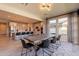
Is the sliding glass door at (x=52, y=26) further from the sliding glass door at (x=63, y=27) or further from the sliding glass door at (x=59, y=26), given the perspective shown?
the sliding glass door at (x=63, y=27)

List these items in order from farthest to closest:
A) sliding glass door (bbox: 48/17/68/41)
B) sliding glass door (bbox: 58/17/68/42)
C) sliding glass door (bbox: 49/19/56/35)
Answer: sliding glass door (bbox: 49/19/56/35), sliding glass door (bbox: 48/17/68/41), sliding glass door (bbox: 58/17/68/42)

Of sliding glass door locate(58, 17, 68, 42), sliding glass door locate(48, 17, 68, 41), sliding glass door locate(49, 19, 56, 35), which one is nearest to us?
sliding glass door locate(58, 17, 68, 42)

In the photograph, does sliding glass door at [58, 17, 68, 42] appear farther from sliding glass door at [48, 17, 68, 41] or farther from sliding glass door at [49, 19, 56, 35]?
sliding glass door at [49, 19, 56, 35]

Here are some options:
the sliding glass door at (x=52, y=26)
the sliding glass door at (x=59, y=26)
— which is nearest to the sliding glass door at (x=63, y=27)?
the sliding glass door at (x=59, y=26)

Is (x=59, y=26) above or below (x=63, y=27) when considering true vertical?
→ above

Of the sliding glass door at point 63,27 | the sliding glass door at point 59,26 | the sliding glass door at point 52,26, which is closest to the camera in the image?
the sliding glass door at point 63,27

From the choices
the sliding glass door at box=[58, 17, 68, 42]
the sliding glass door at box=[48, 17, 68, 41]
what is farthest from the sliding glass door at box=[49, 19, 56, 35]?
the sliding glass door at box=[58, 17, 68, 42]

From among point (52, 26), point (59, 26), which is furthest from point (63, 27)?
point (52, 26)

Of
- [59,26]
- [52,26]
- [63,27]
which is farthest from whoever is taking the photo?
[52,26]

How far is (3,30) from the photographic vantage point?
55.0ft

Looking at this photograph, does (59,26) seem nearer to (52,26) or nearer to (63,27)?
(63,27)

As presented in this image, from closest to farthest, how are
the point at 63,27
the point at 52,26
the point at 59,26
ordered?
1. the point at 63,27
2. the point at 59,26
3. the point at 52,26

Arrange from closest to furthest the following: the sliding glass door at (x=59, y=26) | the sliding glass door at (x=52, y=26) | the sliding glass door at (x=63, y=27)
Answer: the sliding glass door at (x=63, y=27) < the sliding glass door at (x=59, y=26) < the sliding glass door at (x=52, y=26)

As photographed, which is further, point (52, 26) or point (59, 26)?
point (52, 26)
